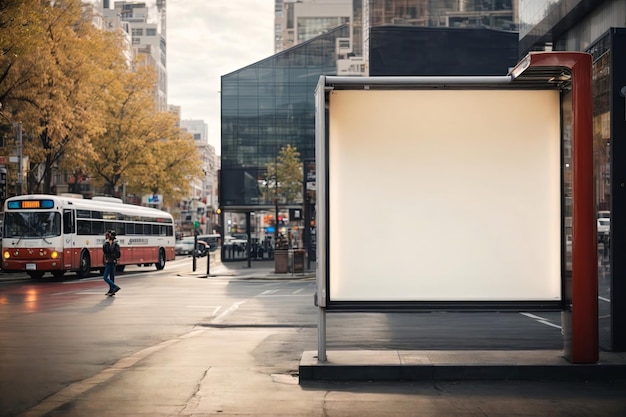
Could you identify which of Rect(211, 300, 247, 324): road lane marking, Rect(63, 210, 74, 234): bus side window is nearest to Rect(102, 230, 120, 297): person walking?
Rect(211, 300, 247, 324): road lane marking

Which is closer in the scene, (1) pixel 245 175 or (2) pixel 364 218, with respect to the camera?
(2) pixel 364 218

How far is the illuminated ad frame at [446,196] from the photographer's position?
35.3 feet

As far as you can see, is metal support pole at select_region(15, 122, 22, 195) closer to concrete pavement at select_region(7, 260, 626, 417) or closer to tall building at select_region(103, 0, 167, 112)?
concrete pavement at select_region(7, 260, 626, 417)

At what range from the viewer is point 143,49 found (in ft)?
487

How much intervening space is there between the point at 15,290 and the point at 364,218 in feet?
68.8

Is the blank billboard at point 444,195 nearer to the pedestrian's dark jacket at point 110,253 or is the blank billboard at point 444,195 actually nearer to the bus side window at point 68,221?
the pedestrian's dark jacket at point 110,253

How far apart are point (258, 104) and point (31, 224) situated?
3395cm

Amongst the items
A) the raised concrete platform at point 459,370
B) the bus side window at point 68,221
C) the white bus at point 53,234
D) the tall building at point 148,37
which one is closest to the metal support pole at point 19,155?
the white bus at point 53,234

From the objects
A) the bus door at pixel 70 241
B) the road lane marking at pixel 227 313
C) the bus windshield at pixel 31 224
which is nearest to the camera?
the road lane marking at pixel 227 313

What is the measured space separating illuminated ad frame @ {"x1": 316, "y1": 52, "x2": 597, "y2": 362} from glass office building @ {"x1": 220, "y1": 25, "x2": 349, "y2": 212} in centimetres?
5486

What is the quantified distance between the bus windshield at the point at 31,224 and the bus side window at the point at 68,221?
33 centimetres

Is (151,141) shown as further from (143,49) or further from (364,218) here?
(143,49)

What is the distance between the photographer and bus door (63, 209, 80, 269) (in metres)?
35.8

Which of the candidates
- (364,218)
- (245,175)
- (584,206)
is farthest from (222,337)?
(245,175)
